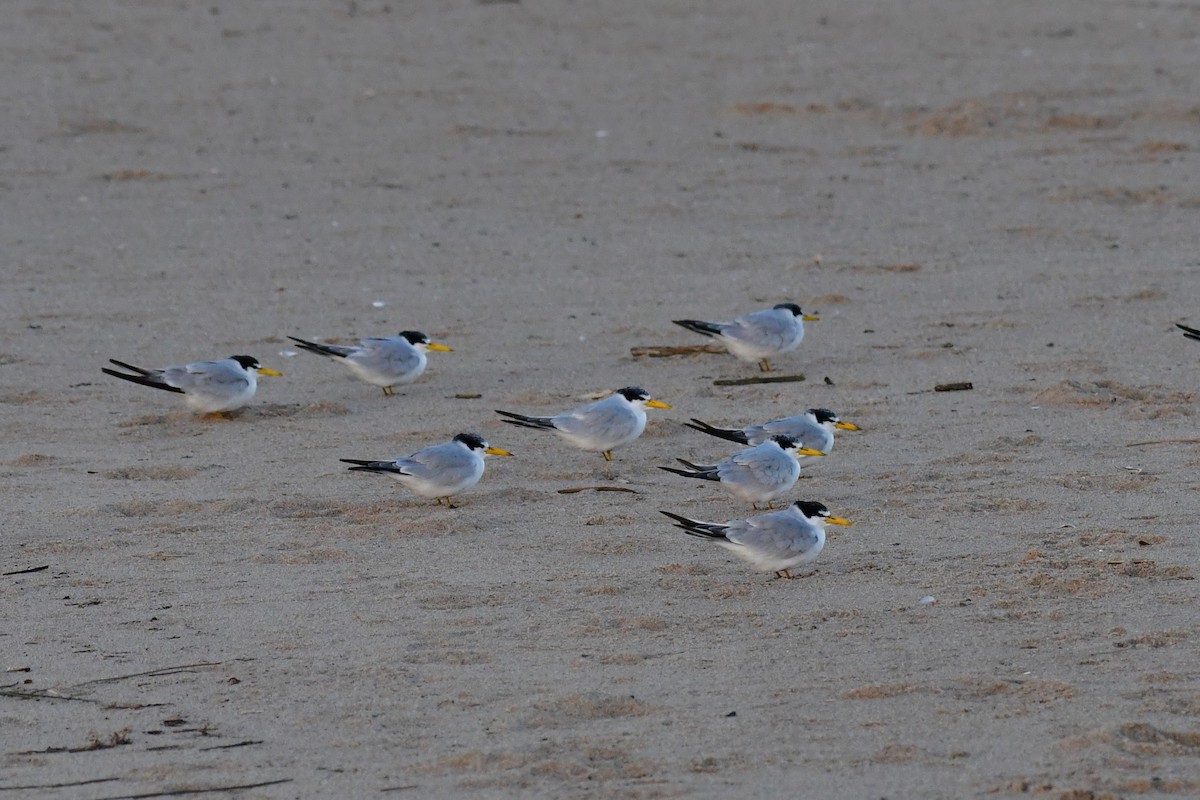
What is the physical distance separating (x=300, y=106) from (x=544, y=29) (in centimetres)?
305

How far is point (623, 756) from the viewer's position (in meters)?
4.46

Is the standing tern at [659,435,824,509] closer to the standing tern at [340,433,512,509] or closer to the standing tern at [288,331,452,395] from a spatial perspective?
the standing tern at [340,433,512,509]

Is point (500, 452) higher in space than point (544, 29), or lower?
lower

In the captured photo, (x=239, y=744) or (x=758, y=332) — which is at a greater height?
(x=758, y=332)

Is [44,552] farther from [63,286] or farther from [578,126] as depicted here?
[578,126]

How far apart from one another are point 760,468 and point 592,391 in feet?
6.08

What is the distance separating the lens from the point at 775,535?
5891 millimetres

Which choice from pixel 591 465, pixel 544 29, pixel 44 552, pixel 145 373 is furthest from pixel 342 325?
pixel 544 29

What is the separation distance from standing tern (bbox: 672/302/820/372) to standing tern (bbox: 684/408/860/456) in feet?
4.44

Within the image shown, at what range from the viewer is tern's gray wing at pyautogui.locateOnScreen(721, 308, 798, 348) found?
8648 mm

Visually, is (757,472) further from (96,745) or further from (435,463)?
(96,745)

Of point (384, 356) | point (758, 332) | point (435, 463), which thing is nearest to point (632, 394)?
point (435, 463)

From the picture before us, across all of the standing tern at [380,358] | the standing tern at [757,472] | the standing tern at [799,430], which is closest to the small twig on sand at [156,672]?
the standing tern at [757,472]

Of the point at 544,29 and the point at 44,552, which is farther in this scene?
the point at 544,29
